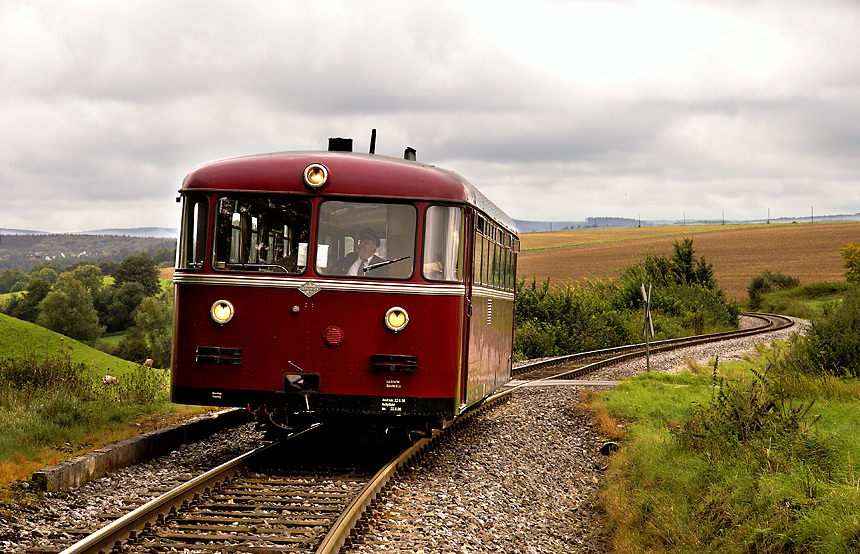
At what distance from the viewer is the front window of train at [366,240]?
26.7 ft

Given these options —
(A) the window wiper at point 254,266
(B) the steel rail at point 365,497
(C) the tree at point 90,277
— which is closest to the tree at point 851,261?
(C) the tree at point 90,277

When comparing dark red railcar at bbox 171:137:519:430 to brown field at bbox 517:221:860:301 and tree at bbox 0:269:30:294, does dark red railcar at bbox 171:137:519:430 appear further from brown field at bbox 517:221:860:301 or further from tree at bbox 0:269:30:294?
tree at bbox 0:269:30:294

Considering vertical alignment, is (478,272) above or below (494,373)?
above

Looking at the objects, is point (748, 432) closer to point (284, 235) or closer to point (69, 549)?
point (284, 235)

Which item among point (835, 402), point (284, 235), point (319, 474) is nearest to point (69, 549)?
point (319, 474)

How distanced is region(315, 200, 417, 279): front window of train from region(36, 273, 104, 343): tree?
204 feet

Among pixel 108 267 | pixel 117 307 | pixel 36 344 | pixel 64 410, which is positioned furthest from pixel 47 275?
pixel 64 410

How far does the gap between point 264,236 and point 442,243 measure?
1715 mm

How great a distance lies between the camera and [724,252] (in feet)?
290

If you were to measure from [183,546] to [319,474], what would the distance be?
2.61m

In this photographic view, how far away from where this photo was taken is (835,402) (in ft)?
36.2

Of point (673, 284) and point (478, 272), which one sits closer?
point (478, 272)

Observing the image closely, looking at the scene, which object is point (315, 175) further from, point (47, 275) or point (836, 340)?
point (47, 275)

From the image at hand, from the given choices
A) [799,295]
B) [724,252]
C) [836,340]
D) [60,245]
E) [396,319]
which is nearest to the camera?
[396,319]
